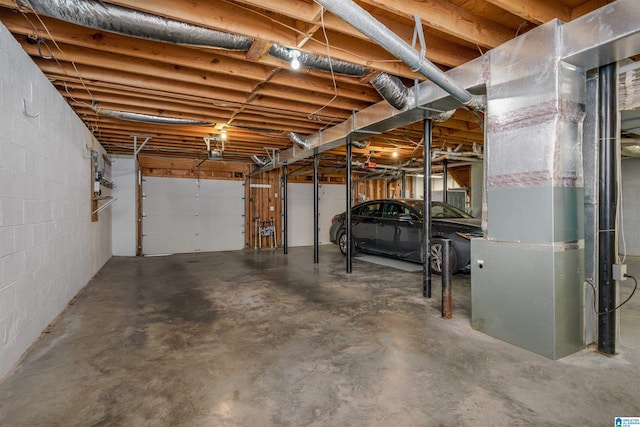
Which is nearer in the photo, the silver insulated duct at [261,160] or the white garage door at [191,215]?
the silver insulated duct at [261,160]

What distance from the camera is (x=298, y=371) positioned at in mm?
2100

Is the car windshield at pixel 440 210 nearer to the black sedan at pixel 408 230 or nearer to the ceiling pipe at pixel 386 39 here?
the black sedan at pixel 408 230

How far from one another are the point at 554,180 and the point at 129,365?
10.4ft

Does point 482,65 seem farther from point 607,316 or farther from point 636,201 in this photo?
point 636,201

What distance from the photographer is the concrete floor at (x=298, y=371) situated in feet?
5.43

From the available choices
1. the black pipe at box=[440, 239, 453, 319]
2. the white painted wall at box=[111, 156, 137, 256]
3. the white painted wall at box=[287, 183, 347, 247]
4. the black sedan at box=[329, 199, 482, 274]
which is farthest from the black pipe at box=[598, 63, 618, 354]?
the white painted wall at box=[111, 156, 137, 256]

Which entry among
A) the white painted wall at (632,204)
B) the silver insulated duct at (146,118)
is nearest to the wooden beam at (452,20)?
the silver insulated duct at (146,118)

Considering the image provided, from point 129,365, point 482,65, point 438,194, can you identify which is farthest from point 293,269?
→ point 438,194

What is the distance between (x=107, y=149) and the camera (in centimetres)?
693

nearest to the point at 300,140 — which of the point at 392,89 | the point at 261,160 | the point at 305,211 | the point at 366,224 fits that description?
the point at 366,224

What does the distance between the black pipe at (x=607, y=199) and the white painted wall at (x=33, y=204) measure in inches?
158

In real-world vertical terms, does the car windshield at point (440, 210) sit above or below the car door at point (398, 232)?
above

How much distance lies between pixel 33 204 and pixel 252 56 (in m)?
2.17

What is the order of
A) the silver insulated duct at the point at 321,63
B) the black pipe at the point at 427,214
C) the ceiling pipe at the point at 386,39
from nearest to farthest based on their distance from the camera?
1. the ceiling pipe at the point at 386,39
2. the silver insulated duct at the point at 321,63
3. the black pipe at the point at 427,214
